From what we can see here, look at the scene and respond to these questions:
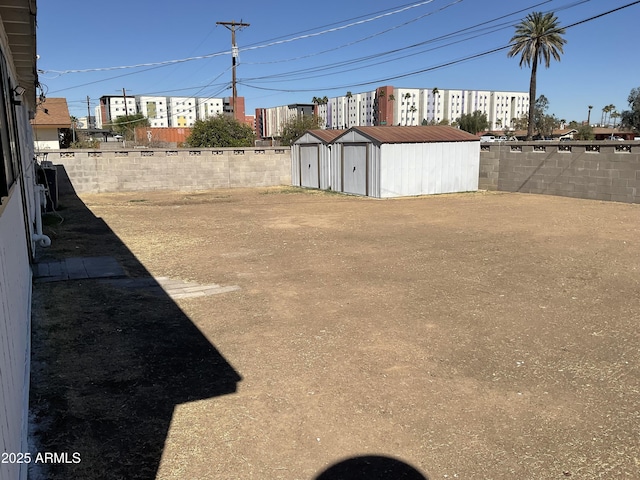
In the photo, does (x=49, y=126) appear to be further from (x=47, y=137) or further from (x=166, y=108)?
(x=166, y=108)

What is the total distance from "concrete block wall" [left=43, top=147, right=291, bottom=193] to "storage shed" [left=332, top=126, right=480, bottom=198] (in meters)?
4.23

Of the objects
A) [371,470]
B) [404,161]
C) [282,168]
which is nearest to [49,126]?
[282,168]

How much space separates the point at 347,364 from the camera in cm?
432

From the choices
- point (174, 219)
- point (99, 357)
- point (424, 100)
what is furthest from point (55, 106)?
point (424, 100)

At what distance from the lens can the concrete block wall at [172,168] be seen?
20.6m

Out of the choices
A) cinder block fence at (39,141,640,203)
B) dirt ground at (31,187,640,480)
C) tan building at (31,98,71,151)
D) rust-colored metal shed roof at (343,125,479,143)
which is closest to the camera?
→ dirt ground at (31,187,640,480)

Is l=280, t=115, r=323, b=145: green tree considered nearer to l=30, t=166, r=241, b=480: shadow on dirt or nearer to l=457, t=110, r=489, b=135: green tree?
l=30, t=166, r=241, b=480: shadow on dirt

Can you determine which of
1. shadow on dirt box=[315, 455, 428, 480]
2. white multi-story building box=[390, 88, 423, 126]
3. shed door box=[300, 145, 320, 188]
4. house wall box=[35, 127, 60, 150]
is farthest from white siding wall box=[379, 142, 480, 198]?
white multi-story building box=[390, 88, 423, 126]

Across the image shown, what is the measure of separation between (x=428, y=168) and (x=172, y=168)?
37.3 ft

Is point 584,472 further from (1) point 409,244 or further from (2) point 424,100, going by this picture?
(2) point 424,100

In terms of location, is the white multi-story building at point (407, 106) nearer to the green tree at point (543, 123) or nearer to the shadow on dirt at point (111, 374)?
the green tree at point (543, 123)

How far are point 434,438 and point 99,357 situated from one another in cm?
303

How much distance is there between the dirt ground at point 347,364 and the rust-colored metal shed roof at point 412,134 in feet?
34.9

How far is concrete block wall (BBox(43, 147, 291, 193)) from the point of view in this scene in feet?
67.7
